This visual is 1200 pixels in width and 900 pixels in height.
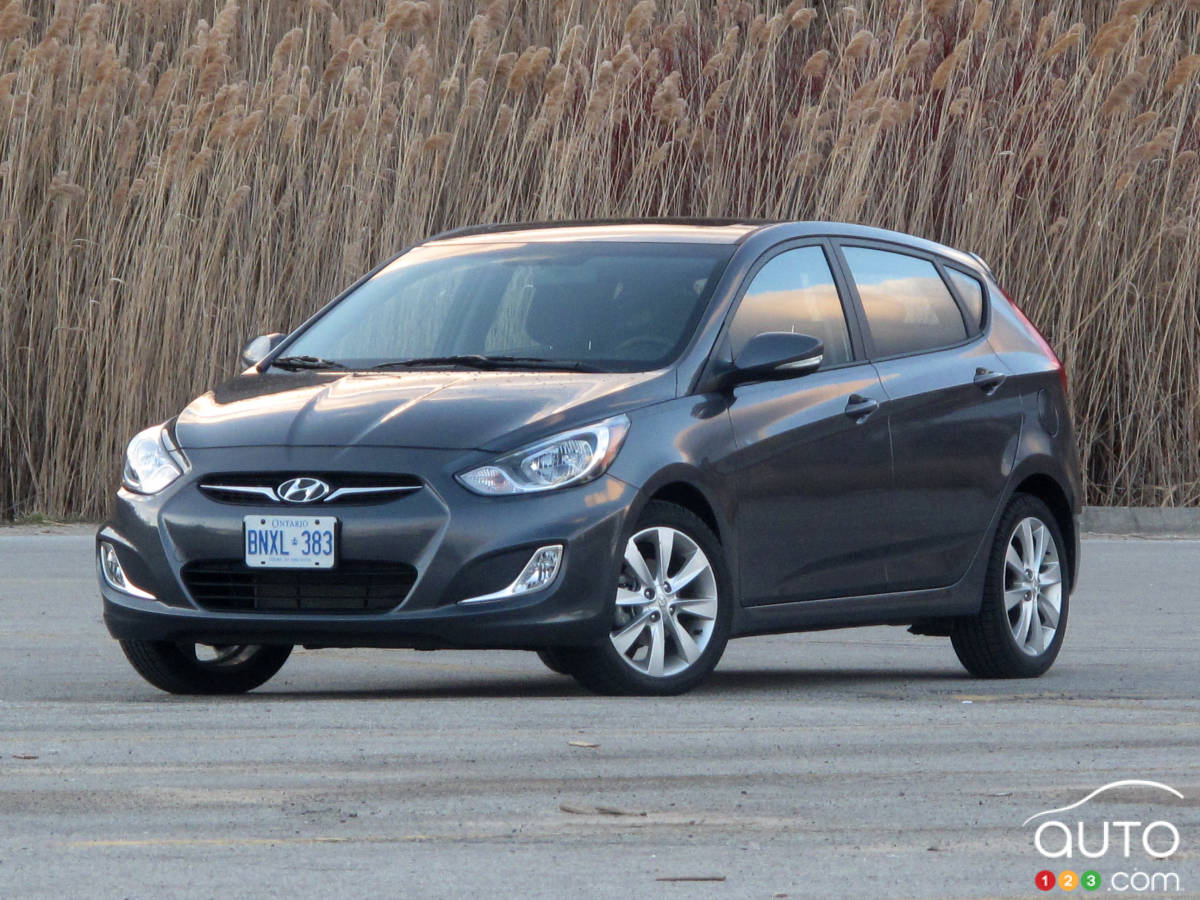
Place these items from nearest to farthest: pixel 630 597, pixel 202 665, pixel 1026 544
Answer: pixel 630 597 → pixel 202 665 → pixel 1026 544

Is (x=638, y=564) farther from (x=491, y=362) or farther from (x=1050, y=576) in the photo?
(x=1050, y=576)

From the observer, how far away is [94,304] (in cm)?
1584

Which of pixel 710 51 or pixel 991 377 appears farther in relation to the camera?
pixel 710 51

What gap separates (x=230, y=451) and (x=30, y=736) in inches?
51.1

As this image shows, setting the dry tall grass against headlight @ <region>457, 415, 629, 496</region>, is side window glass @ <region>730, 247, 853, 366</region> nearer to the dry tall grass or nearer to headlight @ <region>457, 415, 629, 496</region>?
headlight @ <region>457, 415, 629, 496</region>

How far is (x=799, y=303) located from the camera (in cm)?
896

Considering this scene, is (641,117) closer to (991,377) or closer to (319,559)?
(991,377)

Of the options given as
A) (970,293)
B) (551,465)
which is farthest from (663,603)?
(970,293)

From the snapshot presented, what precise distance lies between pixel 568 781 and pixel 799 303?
322cm

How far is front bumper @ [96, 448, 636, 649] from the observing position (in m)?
7.57

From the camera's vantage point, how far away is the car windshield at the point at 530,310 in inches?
333

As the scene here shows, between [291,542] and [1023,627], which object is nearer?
[291,542]

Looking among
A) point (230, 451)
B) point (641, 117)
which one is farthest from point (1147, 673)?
point (641, 117)

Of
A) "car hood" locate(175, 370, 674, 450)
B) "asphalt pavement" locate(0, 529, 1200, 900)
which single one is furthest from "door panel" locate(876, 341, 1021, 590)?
"car hood" locate(175, 370, 674, 450)
